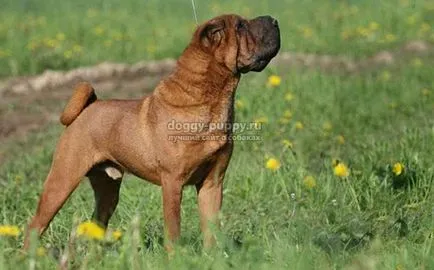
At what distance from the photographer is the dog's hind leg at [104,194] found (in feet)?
20.7

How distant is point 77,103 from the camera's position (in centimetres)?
620

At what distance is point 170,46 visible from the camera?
15211mm

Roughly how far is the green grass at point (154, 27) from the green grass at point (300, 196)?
147 inches

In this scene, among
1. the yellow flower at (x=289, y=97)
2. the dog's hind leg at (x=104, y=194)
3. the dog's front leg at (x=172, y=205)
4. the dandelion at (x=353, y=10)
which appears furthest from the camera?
the dandelion at (x=353, y=10)

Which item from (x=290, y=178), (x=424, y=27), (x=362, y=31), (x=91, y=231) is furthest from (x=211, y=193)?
(x=424, y=27)

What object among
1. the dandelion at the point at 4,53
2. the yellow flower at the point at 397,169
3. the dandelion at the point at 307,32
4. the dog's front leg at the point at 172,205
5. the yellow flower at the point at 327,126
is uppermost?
the dog's front leg at the point at 172,205

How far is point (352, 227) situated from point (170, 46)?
9.85 metres

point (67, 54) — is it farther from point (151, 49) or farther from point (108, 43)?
point (151, 49)

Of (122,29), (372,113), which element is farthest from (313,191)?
(122,29)

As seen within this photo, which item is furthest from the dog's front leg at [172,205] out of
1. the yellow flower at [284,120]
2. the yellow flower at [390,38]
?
the yellow flower at [390,38]

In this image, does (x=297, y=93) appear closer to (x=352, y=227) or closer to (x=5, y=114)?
(x=5, y=114)

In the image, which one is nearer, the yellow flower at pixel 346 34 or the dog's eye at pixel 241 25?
the dog's eye at pixel 241 25

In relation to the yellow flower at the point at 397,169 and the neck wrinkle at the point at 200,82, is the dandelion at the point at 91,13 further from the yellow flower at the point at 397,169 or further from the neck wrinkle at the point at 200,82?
the neck wrinkle at the point at 200,82

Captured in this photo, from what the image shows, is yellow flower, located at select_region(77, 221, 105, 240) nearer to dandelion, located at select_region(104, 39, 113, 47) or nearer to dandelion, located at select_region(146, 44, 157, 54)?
dandelion, located at select_region(146, 44, 157, 54)
